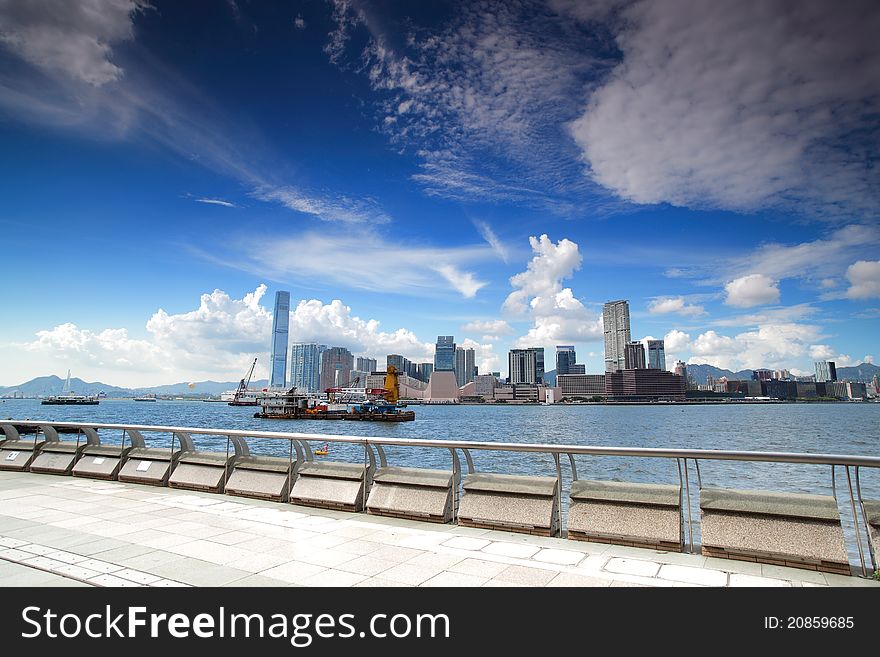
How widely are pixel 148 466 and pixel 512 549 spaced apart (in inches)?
361

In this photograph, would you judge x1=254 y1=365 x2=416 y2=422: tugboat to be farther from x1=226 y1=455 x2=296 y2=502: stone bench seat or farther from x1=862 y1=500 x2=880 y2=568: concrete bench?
x1=862 y1=500 x2=880 y2=568: concrete bench

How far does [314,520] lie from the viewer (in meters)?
8.66

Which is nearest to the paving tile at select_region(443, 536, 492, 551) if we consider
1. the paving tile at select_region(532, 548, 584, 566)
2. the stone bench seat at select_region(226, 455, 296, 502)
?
the paving tile at select_region(532, 548, 584, 566)

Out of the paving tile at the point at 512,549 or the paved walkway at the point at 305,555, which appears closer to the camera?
the paved walkway at the point at 305,555

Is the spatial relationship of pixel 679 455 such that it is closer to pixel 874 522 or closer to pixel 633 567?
pixel 633 567

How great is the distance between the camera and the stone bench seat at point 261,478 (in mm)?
10125

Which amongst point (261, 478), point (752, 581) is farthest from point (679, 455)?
point (261, 478)

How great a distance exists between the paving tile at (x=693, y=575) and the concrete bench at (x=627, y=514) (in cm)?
73

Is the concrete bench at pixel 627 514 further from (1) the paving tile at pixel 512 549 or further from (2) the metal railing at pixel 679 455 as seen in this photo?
(1) the paving tile at pixel 512 549

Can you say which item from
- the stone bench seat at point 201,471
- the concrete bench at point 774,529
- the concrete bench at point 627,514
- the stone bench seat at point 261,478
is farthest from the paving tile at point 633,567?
the stone bench seat at point 201,471

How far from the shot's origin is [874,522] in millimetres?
5758

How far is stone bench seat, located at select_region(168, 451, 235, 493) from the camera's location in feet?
36.3

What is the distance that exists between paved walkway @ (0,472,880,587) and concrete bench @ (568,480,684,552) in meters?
0.16
